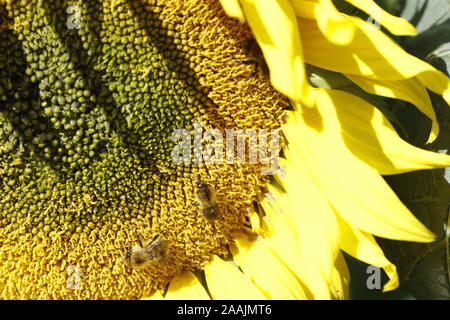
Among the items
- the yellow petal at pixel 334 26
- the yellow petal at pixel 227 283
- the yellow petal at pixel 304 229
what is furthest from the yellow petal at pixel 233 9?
the yellow petal at pixel 227 283

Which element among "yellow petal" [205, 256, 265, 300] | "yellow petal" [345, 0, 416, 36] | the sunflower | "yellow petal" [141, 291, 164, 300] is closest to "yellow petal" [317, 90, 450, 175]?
the sunflower

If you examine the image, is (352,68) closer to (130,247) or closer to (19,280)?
(130,247)

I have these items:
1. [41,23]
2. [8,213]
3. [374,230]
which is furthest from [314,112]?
[8,213]

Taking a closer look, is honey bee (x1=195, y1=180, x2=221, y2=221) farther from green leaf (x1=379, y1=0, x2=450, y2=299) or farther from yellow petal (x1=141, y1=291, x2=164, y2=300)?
green leaf (x1=379, y1=0, x2=450, y2=299)

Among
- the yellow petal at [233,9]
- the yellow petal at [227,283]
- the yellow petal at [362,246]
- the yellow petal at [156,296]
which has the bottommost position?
the yellow petal at [156,296]

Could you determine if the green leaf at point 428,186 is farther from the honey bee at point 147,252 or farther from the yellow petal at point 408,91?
the honey bee at point 147,252

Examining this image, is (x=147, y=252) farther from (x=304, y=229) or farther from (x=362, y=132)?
(x=362, y=132)
